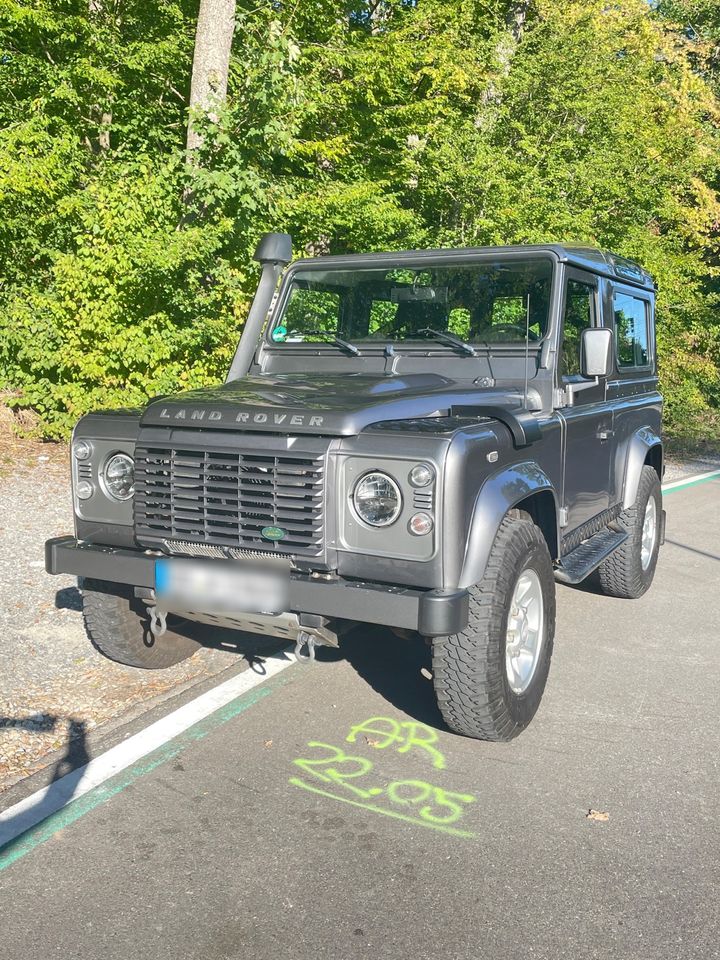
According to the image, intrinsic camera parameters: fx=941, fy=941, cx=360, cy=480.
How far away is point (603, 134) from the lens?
49.3ft

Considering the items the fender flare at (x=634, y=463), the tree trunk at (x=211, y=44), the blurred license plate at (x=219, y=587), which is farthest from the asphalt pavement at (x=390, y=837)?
the tree trunk at (x=211, y=44)

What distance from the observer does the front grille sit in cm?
363

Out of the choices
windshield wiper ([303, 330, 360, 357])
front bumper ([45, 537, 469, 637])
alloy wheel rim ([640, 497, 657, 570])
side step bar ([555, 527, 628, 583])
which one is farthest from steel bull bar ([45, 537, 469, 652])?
alloy wheel rim ([640, 497, 657, 570])

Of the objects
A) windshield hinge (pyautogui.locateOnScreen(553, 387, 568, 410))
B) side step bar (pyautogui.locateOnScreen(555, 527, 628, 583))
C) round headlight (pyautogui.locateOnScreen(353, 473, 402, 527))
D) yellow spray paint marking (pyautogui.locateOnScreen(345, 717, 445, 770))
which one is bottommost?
yellow spray paint marking (pyautogui.locateOnScreen(345, 717, 445, 770))

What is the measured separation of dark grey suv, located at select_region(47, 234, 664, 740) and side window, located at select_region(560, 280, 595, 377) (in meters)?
0.02

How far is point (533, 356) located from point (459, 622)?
1.84 meters

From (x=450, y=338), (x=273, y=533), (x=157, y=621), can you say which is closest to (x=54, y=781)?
(x=157, y=621)

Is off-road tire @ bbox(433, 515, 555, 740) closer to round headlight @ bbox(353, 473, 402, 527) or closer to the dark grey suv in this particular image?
the dark grey suv

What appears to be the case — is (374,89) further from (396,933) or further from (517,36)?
(396,933)

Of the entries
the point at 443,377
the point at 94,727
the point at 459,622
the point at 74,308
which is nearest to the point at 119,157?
the point at 74,308

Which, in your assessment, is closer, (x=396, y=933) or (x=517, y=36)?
(x=396, y=933)

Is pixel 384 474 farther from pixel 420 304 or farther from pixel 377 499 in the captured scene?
pixel 420 304

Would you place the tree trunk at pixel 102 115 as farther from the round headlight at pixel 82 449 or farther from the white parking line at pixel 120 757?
the white parking line at pixel 120 757

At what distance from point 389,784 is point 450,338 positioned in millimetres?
2325
